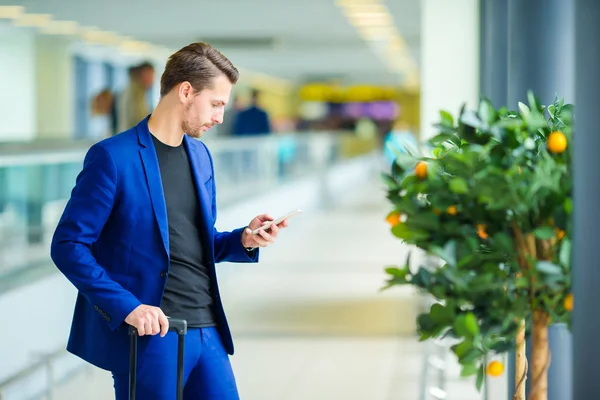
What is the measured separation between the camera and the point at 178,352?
2496 millimetres

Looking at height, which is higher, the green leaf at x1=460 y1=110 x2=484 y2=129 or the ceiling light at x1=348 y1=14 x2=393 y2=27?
the ceiling light at x1=348 y1=14 x2=393 y2=27

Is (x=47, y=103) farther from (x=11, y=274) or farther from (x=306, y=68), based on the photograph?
(x=11, y=274)

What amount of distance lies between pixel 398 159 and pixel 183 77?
0.70 metres

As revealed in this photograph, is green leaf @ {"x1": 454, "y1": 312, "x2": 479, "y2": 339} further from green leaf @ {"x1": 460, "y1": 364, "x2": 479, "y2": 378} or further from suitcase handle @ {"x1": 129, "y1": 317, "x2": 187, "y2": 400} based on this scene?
suitcase handle @ {"x1": 129, "y1": 317, "x2": 187, "y2": 400}

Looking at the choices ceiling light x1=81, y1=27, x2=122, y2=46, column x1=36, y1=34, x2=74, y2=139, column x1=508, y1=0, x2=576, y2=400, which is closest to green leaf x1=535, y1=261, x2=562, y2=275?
column x1=508, y1=0, x2=576, y2=400

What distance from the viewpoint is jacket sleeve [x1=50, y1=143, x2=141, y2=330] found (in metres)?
2.48

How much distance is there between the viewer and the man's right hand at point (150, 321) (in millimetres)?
2418

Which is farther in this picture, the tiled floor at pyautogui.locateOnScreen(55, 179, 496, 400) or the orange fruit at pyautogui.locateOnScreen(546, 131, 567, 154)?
the tiled floor at pyautogui.locateOnScreen(55, 179, 496, 400)

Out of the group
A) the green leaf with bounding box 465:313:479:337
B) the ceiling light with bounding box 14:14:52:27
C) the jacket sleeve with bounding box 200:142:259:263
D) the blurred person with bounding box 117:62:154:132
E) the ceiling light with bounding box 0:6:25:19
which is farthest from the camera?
the ceiling light with bounding box 14:14:52:27

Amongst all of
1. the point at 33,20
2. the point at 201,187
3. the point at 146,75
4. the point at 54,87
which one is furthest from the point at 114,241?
the point at 54,87

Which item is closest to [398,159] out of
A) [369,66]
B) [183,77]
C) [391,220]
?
[391,220]

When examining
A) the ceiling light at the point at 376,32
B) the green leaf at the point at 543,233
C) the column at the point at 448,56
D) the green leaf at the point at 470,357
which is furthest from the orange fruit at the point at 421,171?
the ceiling light at the point at 376,32

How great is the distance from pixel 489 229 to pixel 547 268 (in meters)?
0.16

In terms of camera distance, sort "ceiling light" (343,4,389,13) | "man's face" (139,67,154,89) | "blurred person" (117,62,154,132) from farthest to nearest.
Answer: "ceiling light" (343,4,389,13)
"blurred person" (117,62,154,132)
"man's face" (139,67,154,89)
